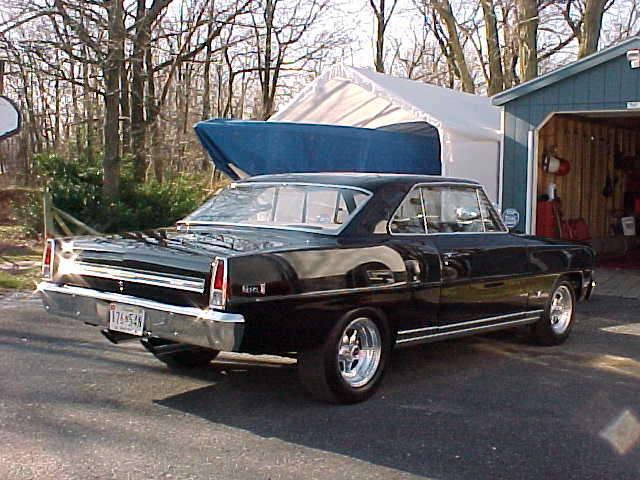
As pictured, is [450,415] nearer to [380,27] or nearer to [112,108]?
[112,108]

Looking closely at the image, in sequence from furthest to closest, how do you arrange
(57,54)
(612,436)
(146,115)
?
(146,115) < (57,54) < (612,436)

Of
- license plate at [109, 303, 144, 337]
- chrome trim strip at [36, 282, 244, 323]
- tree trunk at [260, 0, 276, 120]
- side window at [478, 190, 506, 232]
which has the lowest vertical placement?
license plate at [109, 303, 144, 337]

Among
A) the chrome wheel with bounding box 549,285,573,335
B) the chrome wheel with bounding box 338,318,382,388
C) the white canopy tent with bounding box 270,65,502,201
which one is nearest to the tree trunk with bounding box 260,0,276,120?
the white canopy tent with bounding box 270,65,502,201

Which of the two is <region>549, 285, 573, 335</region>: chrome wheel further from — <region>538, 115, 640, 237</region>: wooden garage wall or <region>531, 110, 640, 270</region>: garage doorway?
<region>538, 115, 640, 237</region>: wooden garage wall

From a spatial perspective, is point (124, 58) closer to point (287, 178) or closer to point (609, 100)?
point (609, 100)

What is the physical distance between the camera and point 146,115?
23625 mm

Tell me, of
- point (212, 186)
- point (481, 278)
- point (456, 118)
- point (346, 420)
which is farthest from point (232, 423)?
point (212, 186)

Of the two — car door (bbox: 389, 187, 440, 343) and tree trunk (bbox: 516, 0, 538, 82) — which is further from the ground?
tree trunk (bbox: 516, 0, 538, 82)

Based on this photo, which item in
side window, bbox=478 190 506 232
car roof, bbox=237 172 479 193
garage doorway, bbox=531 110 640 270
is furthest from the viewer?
garage doorway, bbox=531 110 640 270

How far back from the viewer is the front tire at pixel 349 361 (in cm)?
560

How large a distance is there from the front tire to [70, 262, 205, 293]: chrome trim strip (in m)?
0.86

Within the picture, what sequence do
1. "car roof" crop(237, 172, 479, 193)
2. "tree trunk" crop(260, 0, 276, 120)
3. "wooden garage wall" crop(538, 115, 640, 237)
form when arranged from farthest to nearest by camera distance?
"tree trunk" crop(260, 0, 276, 120), "wooden garage wall" crop(538, 115, 640, 237), "car roof" crop(237, 172, 479, 193)

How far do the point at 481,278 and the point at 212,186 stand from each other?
621 inches

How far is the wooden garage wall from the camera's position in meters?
14.8
